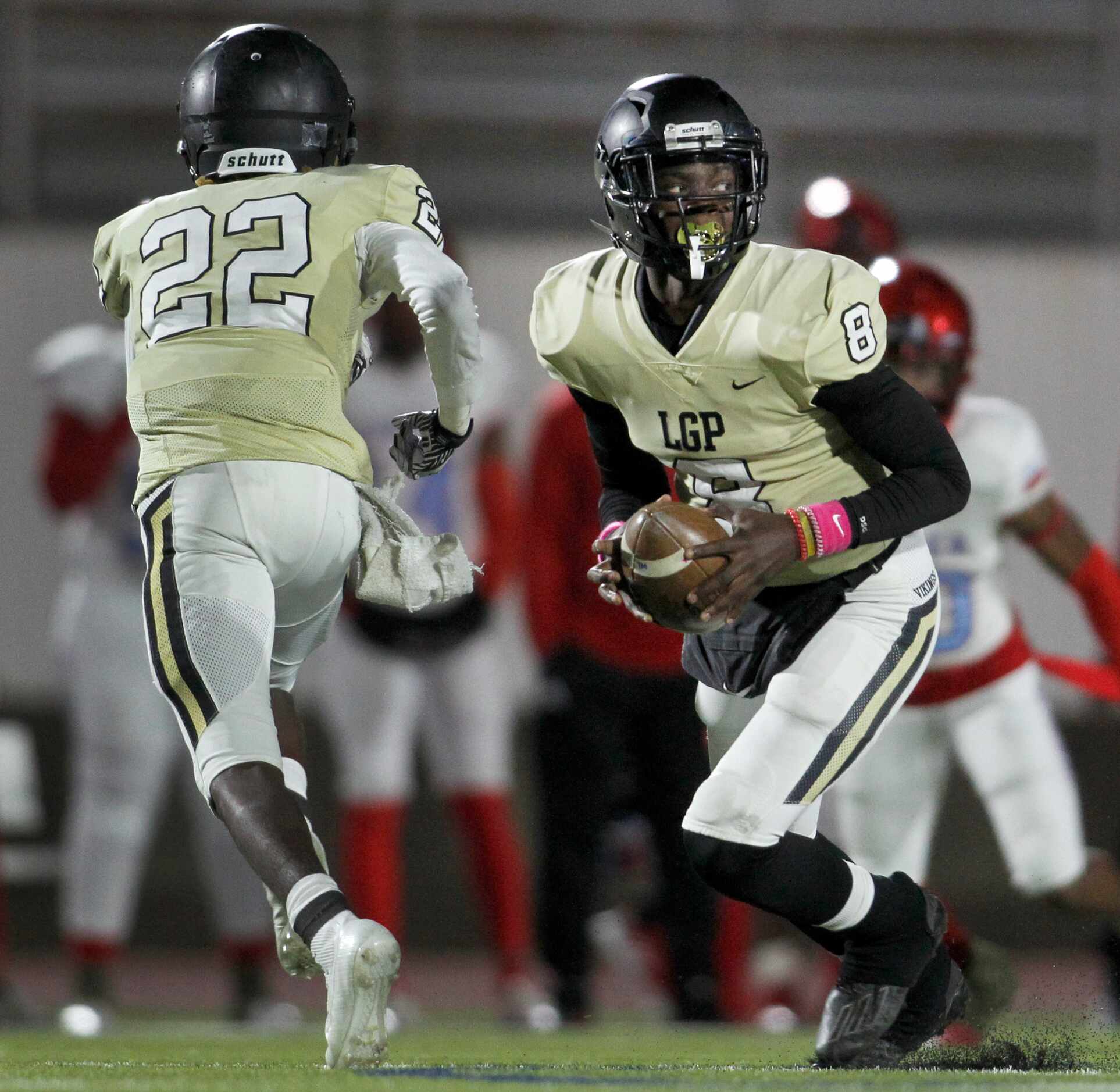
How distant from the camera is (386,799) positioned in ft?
19.7

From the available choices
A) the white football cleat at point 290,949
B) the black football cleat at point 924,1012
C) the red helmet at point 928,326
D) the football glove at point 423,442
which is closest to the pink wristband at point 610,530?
the football glove at point 423,442

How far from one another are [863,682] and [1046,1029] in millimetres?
1331

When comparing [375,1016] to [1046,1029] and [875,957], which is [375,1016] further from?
[1046,1029]

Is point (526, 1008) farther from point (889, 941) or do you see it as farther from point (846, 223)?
point (846, 223)

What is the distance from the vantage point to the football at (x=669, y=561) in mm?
3596

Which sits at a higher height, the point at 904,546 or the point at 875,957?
the point at 904,546

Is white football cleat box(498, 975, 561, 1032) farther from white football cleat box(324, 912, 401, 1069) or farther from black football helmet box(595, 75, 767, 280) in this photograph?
black football helmet box(595, 75, 767, 280)

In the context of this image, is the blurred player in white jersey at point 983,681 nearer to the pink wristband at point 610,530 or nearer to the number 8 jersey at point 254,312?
the pink wristband at point 610,530

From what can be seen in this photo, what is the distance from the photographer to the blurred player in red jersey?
5.77 metres

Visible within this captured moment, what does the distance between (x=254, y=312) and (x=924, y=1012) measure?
1.80m

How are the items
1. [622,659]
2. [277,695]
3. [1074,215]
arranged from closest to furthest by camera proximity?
1. [277,695]
2. [622,659]
3. [1074,215]

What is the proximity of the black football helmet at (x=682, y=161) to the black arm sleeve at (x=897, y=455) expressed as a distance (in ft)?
1.15

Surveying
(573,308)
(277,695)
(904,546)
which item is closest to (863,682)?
(904,546)

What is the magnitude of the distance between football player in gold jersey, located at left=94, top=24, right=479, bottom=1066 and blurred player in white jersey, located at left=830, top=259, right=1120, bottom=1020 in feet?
5.32
